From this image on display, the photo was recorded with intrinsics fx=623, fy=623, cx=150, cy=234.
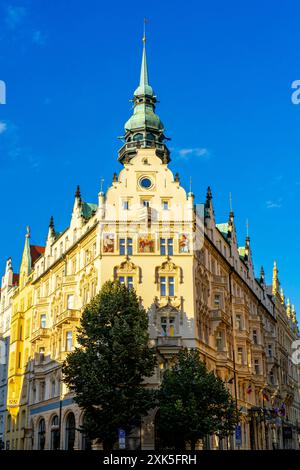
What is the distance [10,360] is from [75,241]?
27341 mm

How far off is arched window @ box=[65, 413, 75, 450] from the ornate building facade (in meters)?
0.10

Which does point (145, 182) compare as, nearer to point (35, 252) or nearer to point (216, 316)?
point (216, 316)

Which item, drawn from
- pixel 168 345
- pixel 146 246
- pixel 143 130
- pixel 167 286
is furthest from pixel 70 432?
pixel 143 130

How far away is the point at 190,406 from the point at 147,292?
13.3 meters

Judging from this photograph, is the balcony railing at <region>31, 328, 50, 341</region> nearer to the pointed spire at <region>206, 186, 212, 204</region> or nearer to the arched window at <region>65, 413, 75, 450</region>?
the arched window at <region>65, 413, 75, 450</region>

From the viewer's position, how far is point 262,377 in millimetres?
78750

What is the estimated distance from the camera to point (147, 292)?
58656mm

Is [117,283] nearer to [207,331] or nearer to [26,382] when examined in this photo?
[207,331]

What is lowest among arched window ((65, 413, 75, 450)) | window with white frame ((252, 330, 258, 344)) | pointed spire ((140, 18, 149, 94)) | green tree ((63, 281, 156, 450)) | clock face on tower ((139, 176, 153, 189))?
arched window ((65, 413, 75, 450))

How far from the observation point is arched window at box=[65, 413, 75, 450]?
59.9 metres

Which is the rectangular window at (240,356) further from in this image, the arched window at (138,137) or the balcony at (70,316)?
the arched window at (138,137)

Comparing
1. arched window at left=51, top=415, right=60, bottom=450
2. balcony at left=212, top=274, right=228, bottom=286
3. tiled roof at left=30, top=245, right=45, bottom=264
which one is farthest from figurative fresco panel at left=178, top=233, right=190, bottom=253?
tiled roof at left=30, top=245, right=45, bottom=264

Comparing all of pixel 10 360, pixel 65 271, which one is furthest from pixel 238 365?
pixel 10 360

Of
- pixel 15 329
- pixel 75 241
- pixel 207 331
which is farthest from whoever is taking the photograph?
pixel 15 329
